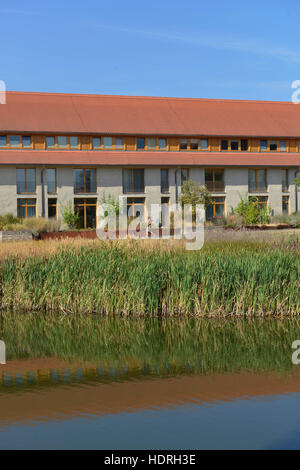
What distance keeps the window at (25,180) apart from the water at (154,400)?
2619cm

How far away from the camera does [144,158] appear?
39.2 metres

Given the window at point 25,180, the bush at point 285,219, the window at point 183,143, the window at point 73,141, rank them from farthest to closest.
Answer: the window at point 183,143 < the window at point 73,141 < the window at point 25,180 < the bush at point 285,219

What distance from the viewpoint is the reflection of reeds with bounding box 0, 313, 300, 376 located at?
10961mm

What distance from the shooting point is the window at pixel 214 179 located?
40.8m

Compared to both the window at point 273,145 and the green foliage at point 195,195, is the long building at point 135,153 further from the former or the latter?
the green foliage at point 195,195

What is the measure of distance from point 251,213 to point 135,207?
7441 mm

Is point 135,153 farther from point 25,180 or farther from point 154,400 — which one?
point 154,400

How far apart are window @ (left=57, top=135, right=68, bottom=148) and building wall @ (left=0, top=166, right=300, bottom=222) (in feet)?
5.53

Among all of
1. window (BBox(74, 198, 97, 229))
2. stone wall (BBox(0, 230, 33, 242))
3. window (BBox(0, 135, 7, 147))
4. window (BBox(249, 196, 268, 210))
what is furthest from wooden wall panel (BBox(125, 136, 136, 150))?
stone wall (BBox(0, 230, 33, 242))

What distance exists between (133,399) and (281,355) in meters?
3.72

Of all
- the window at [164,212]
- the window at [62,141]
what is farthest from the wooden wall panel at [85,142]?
the window at [164,212]

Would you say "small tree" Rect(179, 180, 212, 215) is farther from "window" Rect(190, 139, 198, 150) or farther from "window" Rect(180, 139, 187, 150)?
"window" Rect(190, 139, 198, 150)

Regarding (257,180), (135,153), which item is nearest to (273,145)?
(257,180)

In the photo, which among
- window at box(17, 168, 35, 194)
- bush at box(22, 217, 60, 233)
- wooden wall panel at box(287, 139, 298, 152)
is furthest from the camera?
wooden wall panel at box(287, 139, 298, 152)
